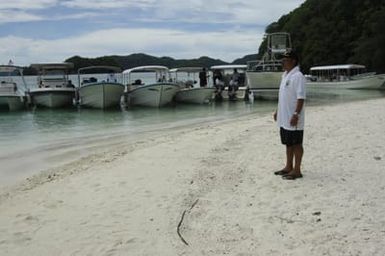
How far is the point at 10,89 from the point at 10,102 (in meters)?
1.44

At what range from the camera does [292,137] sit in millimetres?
8148

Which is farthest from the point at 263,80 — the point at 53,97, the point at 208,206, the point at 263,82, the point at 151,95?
the point at 208,206

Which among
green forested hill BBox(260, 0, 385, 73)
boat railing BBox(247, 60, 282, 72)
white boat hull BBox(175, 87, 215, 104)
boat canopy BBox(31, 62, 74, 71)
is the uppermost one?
green forested hill BBox(260, 0, 385, 73)

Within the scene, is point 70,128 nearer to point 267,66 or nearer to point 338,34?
point 267,66

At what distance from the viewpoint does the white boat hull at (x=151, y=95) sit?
35250 mm

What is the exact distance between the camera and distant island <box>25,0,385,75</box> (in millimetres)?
70562

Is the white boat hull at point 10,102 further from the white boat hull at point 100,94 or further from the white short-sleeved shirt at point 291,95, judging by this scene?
the white short-sleeved shirt at point 291,95

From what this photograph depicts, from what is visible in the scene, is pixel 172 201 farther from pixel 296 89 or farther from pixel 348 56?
pixel 348 56

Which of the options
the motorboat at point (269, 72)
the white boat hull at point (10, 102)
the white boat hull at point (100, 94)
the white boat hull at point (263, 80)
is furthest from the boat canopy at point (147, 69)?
the white boat hull at point (10, 102)

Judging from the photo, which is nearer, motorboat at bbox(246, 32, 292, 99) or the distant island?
motorboat at bbox(246, 32, 292, 99)

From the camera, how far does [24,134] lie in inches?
874

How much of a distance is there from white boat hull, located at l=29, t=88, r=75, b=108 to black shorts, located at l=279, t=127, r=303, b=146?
29.1m

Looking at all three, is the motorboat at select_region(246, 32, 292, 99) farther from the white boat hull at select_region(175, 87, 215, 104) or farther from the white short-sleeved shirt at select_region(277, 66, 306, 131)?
the white short-sleeved shirt at select_region(277, 66, 306, 131)

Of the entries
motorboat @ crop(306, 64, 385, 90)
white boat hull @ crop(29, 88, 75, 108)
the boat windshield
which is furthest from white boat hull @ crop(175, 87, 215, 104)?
the boat windshield
